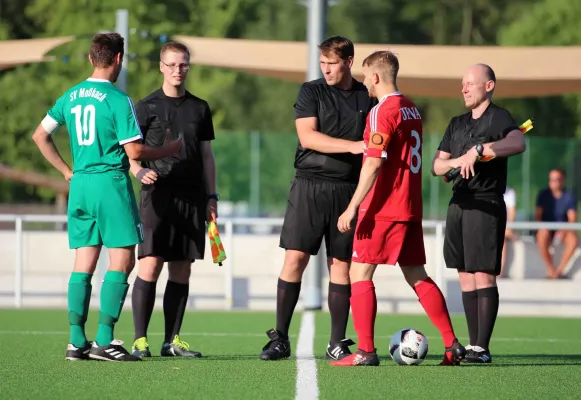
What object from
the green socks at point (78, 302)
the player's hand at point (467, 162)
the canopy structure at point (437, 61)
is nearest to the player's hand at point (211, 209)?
the green socks at point (78, 302)

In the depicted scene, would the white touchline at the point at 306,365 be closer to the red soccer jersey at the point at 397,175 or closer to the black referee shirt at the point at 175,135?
the red soccer jersey at the point at 397,175

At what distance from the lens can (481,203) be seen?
8.36 metres

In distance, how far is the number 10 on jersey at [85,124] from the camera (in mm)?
7746

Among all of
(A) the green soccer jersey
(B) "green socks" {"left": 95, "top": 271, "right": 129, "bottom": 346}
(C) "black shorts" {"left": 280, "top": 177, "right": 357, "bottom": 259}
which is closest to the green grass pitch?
(B) "green socks" {"left": 95, "top": 271, "right": 129, "bottom": 346}

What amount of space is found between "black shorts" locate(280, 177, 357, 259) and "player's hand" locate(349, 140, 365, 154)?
17.9 inches

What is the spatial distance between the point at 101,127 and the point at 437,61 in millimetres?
10832

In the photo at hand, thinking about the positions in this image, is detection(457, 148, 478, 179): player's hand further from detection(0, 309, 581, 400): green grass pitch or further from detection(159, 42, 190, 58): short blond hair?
detection(159, 42, 190, 58): short blond hair

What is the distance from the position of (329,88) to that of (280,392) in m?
2.54

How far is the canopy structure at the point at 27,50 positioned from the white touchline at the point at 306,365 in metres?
8.29

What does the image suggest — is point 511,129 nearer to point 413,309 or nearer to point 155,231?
point 155,231

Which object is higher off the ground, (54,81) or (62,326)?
(54,81)

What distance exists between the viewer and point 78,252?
7.87m

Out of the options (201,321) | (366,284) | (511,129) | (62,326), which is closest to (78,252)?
(366,284)

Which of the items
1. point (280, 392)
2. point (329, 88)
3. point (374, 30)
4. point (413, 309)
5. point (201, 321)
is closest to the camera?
point (280, 392)
